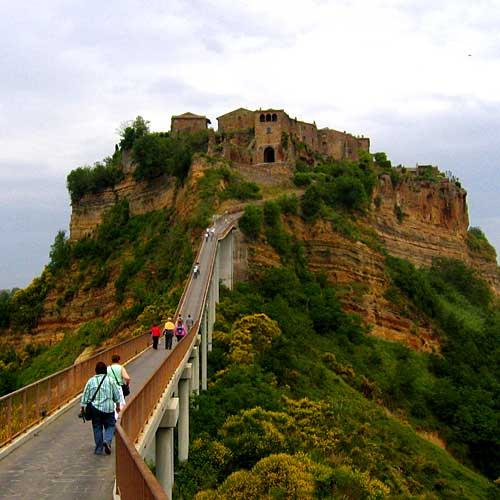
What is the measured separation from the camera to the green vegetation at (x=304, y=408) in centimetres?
1886

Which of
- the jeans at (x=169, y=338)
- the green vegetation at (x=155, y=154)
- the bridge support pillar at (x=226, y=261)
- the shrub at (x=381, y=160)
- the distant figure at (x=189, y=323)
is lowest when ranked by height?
the jeans at (x=169, y=338)

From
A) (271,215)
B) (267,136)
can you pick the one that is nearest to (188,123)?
(267,136)

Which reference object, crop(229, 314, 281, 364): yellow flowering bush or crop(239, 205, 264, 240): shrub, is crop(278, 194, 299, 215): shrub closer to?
crop(239, 205, 264, 240): shrub

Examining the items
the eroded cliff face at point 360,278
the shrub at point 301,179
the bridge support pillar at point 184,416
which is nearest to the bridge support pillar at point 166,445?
the bridge support pillar at point 184,416

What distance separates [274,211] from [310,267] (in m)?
5.27

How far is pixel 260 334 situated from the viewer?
35812 mm

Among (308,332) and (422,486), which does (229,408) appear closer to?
(422,486)

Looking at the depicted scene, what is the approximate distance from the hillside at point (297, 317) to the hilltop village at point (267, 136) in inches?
101

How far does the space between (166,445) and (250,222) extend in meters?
30.9

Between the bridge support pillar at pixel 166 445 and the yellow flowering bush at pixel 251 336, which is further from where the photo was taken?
the yellow flowering bush at pixel 251 336

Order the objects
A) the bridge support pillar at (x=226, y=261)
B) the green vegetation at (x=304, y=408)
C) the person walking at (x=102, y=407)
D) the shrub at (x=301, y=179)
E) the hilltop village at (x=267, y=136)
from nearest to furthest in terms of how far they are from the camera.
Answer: the person walking at (x=102, y=407) < the green vegetation at (x=304, y=408) < the bridge support pillar at (x=226, y=261) < the shrub at (x=301, y=179) < the hilltop village at (x=267, y=136)

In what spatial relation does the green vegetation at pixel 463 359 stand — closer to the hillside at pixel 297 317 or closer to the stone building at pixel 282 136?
the hillside at pixel 297 317

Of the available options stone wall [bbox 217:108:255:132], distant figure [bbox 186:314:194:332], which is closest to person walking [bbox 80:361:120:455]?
distant figure [bbox 186:314:194:332]

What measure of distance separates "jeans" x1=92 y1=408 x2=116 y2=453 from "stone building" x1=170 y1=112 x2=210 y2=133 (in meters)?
58.2
